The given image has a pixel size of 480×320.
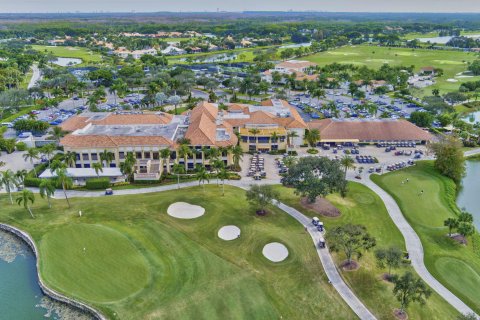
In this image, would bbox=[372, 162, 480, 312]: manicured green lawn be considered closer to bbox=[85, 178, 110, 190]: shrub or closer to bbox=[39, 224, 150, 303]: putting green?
bbox=[39, 224, 150, 303]: putting green

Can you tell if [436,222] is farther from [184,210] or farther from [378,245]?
[184,210]

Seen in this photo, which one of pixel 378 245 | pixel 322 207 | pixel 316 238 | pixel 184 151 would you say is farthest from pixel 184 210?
pixel 378 245

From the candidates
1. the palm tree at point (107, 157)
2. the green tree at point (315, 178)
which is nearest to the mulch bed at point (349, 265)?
the green tree at point (315, 178)

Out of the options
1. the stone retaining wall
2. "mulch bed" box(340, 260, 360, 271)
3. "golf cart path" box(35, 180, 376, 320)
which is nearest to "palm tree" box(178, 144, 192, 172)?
"golf cart path" box(35, 180, 376, 320)

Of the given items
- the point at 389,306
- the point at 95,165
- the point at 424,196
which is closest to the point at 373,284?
the point at 389,306

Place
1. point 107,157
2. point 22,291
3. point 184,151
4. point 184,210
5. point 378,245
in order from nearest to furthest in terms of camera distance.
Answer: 1. point 22,291
2. point 378,245
3. point 184,210
4. point 184,151
5. point 107,157

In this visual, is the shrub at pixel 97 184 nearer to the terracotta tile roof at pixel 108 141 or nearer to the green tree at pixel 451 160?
the terracotta tile roof at pixel 108 141
